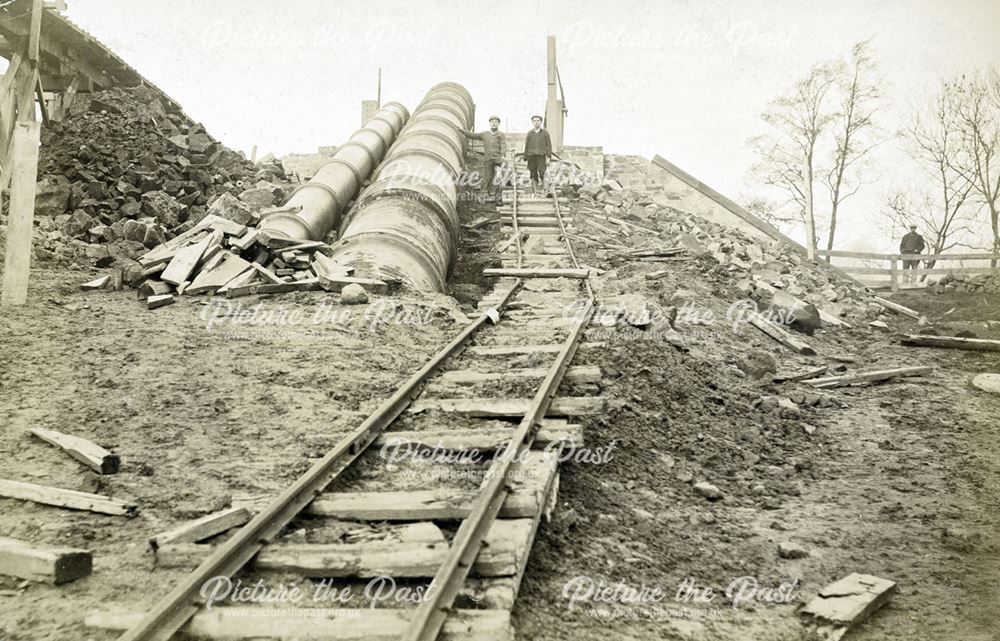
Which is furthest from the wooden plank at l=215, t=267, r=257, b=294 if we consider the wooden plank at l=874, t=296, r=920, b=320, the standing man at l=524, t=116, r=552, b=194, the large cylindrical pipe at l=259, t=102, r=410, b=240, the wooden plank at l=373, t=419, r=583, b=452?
the wooden plank at l=874, t=296, r=920, b=320

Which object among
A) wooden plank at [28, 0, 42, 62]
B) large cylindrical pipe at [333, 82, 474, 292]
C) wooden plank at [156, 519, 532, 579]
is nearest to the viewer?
wooden plank at [156, 519, 532, 579]

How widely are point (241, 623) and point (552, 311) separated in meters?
5.37

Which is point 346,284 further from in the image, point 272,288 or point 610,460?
point 610,460

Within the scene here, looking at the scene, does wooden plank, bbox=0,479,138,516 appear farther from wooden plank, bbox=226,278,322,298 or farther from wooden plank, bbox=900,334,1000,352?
wooden plank, bbox=900,334,1000,352

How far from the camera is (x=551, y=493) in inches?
151

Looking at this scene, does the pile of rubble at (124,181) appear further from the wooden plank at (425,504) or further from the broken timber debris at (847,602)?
the broken timber debris at (847,602)

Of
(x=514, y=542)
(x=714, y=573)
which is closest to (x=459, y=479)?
(x=514, y=542)

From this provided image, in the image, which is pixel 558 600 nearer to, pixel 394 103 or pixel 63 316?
pixel 63 316

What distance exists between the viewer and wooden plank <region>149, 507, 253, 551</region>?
3.16 metres

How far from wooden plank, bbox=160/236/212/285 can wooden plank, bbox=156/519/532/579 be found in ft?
17.4

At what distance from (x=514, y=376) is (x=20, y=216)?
4.94 meters

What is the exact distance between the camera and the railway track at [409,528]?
8.55ft

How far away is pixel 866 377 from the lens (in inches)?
287

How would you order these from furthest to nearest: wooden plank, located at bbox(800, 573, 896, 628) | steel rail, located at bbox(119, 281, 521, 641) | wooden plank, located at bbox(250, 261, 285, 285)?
wooden plank, located at bbox(250, 261, 285, 285) < wooden plank, located at bbox(800, 573, 896, 628) < steel rail, located at bbox(119, 281, 521, 641)
